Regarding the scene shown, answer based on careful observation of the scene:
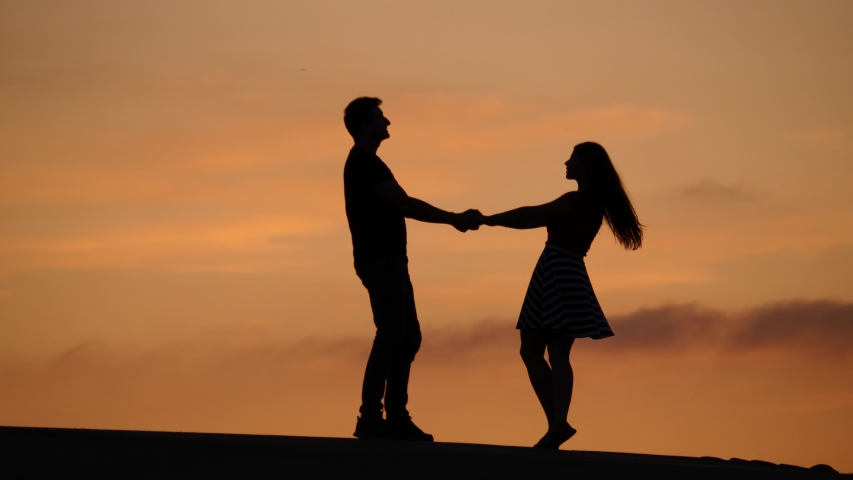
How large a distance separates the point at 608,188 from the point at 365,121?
1.65m

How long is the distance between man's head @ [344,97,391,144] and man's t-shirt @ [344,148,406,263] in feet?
0.44

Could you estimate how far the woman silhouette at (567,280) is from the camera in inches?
304

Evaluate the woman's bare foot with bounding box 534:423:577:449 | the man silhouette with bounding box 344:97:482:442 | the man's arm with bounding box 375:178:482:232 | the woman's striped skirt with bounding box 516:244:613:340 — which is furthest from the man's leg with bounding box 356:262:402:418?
the woman's bare foot with bounding box 534:423:577:449

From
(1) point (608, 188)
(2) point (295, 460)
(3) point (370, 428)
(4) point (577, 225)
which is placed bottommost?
(2) point (295, 460)

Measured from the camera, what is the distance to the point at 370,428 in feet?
25.7

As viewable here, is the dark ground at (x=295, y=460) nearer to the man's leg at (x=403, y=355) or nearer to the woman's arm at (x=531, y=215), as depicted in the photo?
the man's leg at (x=403, y=355)

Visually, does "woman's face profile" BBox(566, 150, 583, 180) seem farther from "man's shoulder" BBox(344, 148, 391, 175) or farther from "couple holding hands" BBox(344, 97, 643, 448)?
"man's shoulder" BBox(344, 148, 391, 175)

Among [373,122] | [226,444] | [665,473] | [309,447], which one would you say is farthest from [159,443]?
[373,122]

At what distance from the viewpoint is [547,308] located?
7.79 meters

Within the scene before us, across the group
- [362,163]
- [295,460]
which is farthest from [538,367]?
[295,460]

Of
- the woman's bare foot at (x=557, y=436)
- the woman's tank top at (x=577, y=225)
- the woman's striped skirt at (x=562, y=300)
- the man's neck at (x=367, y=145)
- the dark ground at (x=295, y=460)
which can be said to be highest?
the man's neck at (x=367, y=145)

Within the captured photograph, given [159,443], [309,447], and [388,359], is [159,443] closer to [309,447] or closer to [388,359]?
[309,447]

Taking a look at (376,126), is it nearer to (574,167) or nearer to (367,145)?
(367,145)

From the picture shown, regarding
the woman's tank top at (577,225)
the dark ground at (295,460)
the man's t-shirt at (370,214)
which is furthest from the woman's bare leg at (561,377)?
the man's t-shirt at (370,214)
